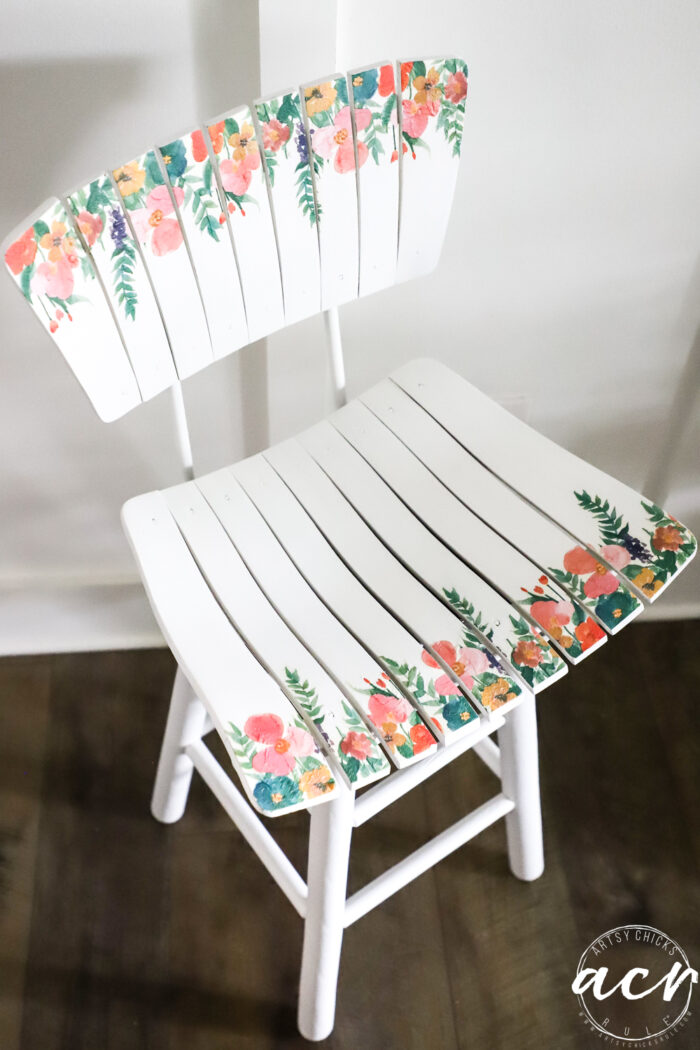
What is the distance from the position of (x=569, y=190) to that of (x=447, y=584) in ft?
1.56

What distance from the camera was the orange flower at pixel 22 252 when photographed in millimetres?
694

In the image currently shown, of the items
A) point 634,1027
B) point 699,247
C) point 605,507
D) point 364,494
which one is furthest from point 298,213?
point 634,1027

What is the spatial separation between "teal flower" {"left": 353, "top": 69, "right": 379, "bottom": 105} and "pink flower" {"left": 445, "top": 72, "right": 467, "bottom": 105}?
71 millimetres

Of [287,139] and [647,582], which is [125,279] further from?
[647,582]

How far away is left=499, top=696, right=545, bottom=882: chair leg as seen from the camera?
0.96 metres

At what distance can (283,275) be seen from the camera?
0.89 metres

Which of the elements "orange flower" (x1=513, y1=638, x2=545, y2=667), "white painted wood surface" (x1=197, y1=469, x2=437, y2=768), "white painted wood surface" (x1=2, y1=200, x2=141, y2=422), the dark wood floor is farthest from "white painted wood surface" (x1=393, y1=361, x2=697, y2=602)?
the dark wood floor

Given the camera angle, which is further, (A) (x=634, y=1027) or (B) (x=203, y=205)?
(A) (x=634, y=1027)

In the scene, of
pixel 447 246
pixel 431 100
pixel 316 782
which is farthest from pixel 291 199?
pixel 316 782

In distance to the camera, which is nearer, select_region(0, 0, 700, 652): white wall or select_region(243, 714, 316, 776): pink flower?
select_region(243, 714, 316, 776): pink flower

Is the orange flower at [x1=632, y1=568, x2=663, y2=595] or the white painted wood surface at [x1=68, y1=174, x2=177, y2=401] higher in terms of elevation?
the white painted wood surface at [x1=68, y1=174, x2=177, y2=401]

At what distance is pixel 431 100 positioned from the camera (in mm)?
862

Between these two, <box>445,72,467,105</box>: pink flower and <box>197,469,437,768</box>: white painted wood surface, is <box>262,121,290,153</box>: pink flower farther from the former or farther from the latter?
<box>197,469,437,768</box>: white painted wood surface

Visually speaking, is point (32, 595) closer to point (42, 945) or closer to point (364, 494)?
point (42, 945)
